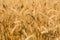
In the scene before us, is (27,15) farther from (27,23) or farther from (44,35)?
(44,35)

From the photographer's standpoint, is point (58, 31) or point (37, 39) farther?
point (58, 31)

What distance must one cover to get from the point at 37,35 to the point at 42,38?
55 millimetres

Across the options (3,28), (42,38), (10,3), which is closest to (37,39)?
(42,38)

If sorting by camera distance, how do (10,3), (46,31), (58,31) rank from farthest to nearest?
(10,3)
(58,31)
(46,31)

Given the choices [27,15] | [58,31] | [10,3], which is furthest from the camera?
[10,3]

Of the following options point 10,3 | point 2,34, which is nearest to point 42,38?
point 2,34

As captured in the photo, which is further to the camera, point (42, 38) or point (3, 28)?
point (3, 28)

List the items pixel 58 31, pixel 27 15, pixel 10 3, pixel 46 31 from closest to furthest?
pixel 46 31 < pixel 58 31 < pixel 27 15 < pixel 10 3

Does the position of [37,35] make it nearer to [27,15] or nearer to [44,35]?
[44,35]

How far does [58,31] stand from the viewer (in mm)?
1836

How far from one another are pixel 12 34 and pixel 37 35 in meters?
0.22

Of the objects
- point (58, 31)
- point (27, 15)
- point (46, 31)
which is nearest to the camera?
point (46, 31)

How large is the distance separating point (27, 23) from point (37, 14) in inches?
7.4

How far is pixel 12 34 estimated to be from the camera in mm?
1794
